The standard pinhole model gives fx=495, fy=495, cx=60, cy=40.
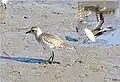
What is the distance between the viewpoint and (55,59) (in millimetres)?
9664

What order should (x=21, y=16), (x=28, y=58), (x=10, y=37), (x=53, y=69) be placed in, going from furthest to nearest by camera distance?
1. (x=21, y=16)
2. (x=10, y=37)
3. (x=28, y=58)
4. (x=53, y=69)

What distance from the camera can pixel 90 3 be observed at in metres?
18.9

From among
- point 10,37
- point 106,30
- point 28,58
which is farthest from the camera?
point 106,30

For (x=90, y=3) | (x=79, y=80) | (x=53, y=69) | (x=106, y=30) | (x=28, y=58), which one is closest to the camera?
(x=79, y=80)

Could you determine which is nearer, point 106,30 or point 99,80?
point 99,80

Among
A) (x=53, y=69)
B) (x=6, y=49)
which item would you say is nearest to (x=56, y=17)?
(x=6, y=49)

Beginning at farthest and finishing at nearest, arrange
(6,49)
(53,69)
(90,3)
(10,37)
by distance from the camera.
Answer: (90,3) < (10,37) < (6,49) < (53,69)


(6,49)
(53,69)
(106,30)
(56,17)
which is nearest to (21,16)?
(56,17)

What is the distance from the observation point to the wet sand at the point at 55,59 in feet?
27.7

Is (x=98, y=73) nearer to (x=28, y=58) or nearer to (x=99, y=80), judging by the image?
(x=99, y=80)

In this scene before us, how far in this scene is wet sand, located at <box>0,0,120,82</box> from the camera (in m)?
8.45

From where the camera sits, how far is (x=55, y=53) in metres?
10.0

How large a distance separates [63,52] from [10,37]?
206 centimetres

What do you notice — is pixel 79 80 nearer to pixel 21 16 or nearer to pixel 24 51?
pixel 24 51
